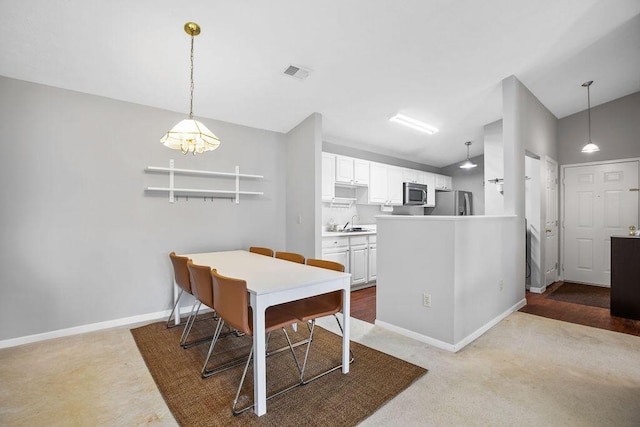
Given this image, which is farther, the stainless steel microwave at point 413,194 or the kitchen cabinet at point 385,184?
the stainless steel microwave at point 413,194

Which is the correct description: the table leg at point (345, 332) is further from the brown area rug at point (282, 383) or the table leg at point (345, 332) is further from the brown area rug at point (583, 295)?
the brown area rug at point (583, 295)

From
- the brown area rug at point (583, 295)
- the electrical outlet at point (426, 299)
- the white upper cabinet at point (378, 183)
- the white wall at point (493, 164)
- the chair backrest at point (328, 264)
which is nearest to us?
the chair backrest at point (328, 264)

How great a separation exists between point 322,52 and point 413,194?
361cm

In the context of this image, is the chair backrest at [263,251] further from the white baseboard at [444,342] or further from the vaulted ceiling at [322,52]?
the vaulted ceiling at [322,52]

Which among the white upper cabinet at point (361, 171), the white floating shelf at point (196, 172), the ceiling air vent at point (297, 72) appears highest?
the ceiling air vent at point (297, 72)

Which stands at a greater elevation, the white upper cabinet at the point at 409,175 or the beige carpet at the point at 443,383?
the white upper cabinet at the point at 409,175

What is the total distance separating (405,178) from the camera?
18.9 ft

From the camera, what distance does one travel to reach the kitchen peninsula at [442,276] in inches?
102

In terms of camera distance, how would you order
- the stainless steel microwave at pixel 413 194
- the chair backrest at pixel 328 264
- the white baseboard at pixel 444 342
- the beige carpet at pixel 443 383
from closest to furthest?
the beige carpet at pixel 443 383 → the chair backrest at pixel 328 264 → the white baseboard at pixel 444 342 → the stainless steel microwave at pixel 413 194

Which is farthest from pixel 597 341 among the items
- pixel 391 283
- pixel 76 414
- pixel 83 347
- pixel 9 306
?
pixel 9 306

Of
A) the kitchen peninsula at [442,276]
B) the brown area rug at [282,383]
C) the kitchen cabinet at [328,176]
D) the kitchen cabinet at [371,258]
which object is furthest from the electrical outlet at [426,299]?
the kitchen cabinet at [328,176]

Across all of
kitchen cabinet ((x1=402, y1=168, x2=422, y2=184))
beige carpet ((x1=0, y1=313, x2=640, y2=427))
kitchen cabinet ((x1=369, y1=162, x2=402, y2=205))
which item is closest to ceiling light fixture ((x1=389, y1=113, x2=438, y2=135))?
kitchen cabinet ((x1=369, y1=162, x2=402, y2=205))

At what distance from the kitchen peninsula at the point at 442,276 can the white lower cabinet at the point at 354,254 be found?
3.94 feet

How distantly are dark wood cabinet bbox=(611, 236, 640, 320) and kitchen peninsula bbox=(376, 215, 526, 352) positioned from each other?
50.5 inches
